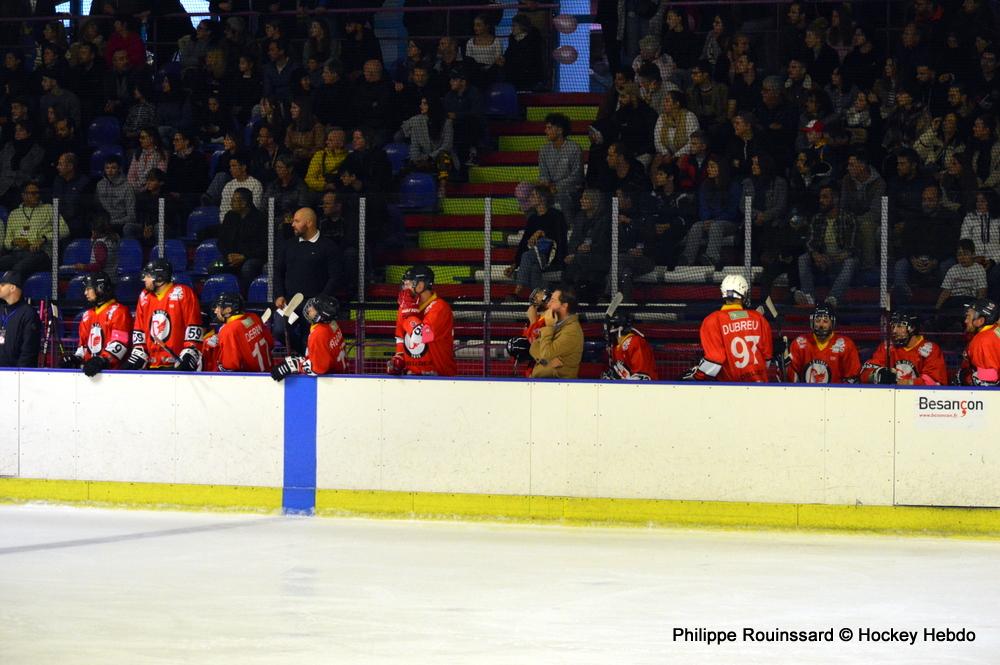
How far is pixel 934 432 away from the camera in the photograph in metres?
9.45

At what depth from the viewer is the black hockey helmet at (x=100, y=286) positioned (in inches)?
438

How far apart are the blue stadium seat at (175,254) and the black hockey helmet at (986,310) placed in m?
A: 5.94

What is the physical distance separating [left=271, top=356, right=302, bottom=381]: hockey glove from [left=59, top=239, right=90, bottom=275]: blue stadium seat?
2.30 meters

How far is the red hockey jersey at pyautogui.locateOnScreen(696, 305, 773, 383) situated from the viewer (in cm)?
995

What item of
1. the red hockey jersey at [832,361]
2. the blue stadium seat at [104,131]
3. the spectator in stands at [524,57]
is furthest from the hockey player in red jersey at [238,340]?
the blue stadium seat at [104,131]

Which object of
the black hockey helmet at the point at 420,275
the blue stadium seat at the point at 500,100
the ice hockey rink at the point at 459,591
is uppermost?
the blue stadium seat at the point at 500,100

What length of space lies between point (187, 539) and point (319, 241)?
2839 mm

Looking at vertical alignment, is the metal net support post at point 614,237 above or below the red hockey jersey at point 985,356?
above

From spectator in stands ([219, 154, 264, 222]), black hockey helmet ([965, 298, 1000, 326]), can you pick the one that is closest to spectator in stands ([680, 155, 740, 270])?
black hockey helmet ([965, 298, 1000, 326])

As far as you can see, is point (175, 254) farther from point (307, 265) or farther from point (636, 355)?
point (636, 355)

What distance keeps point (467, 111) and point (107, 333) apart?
187 inches

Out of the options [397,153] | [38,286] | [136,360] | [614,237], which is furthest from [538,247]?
[38,286]

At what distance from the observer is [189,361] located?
423 inches

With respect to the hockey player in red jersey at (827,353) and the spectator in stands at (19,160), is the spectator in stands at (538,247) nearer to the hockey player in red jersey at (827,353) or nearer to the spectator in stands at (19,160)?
the hockey player in red jersey at (827,353)
